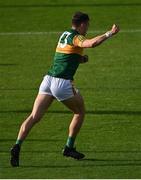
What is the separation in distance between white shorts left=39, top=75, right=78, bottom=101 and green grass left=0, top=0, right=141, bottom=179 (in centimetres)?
106

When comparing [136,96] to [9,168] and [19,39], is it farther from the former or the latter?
[19,39]

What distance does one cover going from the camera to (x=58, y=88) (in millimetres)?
13609

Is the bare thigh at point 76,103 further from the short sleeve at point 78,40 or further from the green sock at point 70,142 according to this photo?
A: the short sleeve at point 78,40

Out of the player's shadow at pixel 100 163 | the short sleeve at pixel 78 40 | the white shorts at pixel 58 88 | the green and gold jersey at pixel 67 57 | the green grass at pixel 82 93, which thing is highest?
the short sleeve at pixel 78 40

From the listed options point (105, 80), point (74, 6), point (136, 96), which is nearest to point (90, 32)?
point (74, 6)

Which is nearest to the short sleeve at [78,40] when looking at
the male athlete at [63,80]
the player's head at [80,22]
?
the male athlete at [63,80]

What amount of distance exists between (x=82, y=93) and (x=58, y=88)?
5441mm

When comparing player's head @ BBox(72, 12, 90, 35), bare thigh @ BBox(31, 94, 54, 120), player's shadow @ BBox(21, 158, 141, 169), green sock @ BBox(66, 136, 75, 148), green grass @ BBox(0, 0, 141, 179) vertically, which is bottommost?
green grass @ BBox(0, 0, 141, 179)

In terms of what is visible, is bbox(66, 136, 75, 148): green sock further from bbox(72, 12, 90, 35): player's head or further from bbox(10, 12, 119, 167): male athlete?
bbox(72, 12, 90, 35): player's head

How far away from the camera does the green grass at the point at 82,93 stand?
539 inches

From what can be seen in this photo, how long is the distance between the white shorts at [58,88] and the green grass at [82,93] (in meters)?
1.06

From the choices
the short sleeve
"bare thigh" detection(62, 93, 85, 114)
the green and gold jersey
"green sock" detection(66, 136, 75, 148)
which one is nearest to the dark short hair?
the green and gold jersey

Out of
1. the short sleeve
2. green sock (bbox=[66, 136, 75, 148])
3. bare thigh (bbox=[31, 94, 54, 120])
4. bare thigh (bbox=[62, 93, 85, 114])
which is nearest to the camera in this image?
the short sleeve

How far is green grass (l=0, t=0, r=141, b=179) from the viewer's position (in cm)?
1370
